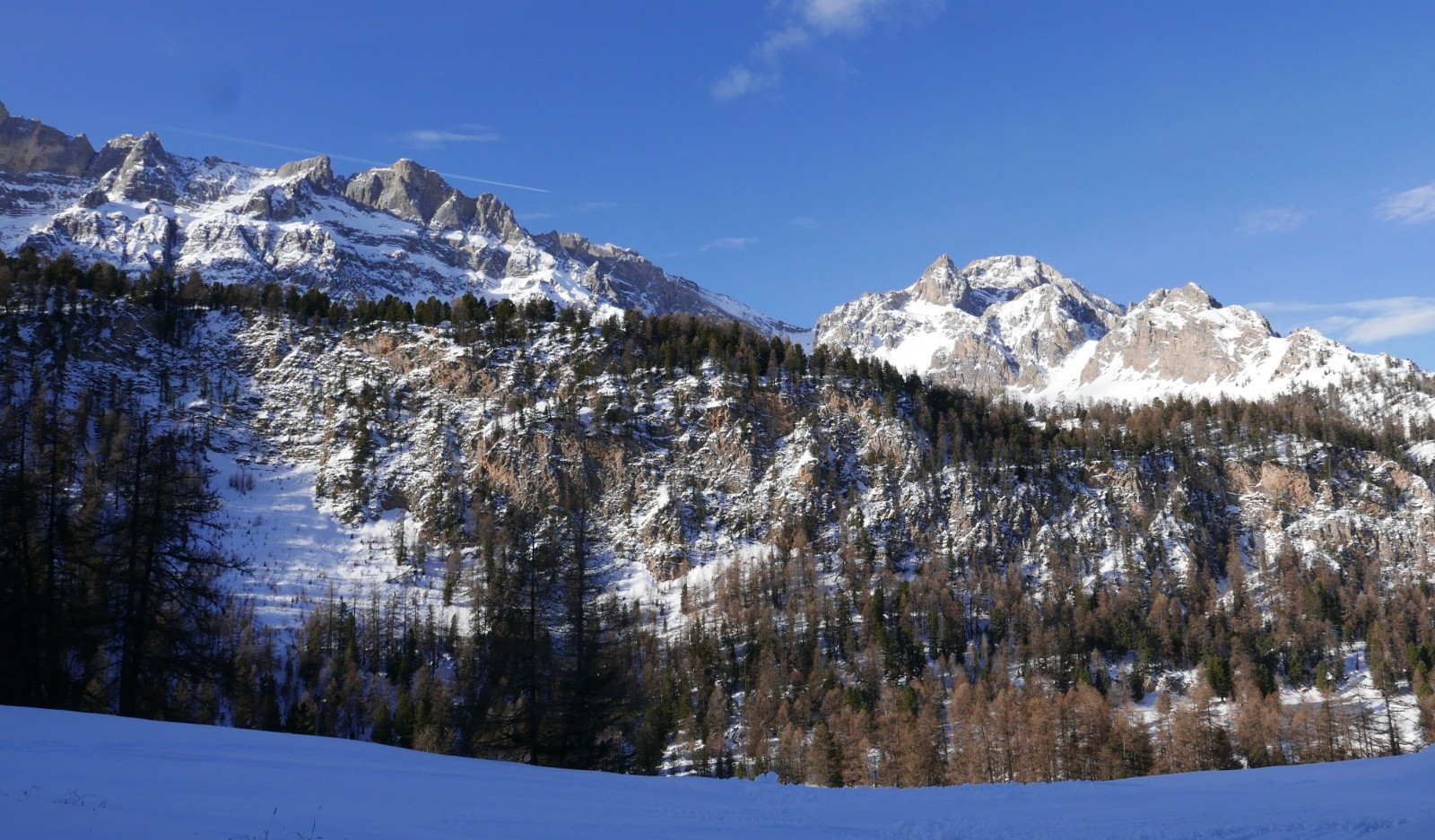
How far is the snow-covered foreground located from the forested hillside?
90.9ft

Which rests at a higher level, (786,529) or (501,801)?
(786,529)

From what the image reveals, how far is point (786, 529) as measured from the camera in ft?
424

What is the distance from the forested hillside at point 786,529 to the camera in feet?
243

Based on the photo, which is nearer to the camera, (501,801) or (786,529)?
(501,801)

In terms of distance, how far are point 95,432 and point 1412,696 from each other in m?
165

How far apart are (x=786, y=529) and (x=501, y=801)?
116238 mm

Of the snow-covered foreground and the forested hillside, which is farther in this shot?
the forested hillside

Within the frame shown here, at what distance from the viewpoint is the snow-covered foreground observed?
10789 mm

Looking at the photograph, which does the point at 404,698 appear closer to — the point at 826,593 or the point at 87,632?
the point at 87,632

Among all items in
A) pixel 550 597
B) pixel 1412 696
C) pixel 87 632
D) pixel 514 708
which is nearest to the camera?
pixel 87 632

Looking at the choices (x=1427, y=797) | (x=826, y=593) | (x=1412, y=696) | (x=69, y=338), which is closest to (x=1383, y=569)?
(x=1412, y=696)

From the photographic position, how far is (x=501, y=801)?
46.8 feet

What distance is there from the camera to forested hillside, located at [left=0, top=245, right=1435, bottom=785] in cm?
7419

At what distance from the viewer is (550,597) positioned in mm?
29453
